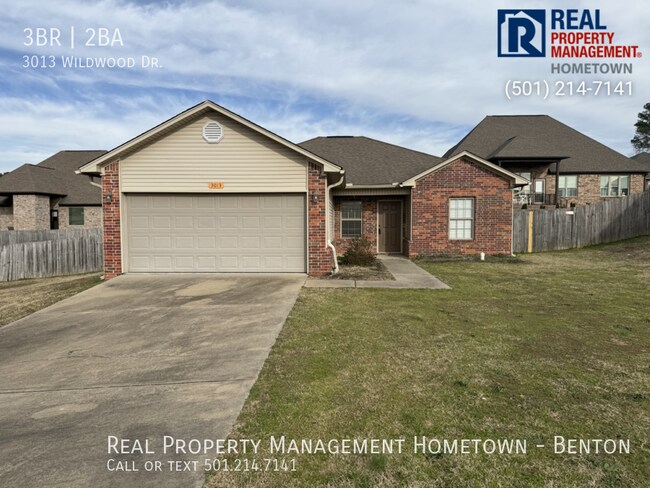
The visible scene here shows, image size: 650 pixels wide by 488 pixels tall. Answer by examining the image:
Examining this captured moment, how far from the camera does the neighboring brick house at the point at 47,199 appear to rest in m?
25.1

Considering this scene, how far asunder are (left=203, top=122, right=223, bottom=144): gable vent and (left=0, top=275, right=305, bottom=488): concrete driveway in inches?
194

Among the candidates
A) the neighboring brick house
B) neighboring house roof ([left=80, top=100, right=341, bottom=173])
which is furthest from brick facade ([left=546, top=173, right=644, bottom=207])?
the neighboring brick house

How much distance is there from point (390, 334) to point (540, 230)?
16.2 meters

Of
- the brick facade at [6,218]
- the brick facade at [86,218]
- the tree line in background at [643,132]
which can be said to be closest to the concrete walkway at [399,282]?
the brick facade at [86,218]

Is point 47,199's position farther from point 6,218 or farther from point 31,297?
point 31,297

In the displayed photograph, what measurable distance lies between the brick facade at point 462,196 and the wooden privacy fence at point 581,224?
3.42m

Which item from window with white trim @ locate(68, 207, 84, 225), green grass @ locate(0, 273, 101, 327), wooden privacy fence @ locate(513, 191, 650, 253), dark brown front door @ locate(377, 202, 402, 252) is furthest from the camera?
window with white trim @ locate(68, 207, 84, 225)

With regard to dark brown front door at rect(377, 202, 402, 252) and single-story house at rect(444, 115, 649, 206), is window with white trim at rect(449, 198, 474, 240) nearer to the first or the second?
dark brown front door at rect(377, 202, 402, 252)

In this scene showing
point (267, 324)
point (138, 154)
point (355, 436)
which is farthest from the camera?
point (138, 154)

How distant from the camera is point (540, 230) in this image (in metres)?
18.6

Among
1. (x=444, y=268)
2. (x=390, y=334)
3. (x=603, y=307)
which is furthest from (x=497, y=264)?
(x=390, y=334)

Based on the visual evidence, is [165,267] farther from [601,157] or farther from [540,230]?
[601,157]

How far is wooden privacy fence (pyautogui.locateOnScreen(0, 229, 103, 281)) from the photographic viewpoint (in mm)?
14055

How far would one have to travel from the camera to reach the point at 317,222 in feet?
35.9
